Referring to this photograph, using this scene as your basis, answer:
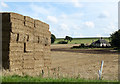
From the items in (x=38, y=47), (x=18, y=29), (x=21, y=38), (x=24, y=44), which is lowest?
(x=38, y=47)

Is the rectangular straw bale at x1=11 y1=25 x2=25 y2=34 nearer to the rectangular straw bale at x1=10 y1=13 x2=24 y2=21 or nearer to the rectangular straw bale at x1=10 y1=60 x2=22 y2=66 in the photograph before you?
the rectangular straw bale at x1=10 y1=13 x2=24 y2=21

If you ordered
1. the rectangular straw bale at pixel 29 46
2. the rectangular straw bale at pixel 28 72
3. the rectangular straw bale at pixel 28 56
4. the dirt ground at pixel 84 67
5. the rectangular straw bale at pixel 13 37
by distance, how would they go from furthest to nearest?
the dirt ground at pixel 84 67 < the rectangular straw bale at pixel 29 46 < the rectangular straw bale at pixel 28 56 < the rectangular straw bale at pixel 28 72 < the rectangular straw bale at pixel 13 37

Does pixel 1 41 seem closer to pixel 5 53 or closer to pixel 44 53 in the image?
pixel 5 53

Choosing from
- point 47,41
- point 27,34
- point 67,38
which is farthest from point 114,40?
point 67,38

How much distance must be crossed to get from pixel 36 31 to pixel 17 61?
8.25 feet

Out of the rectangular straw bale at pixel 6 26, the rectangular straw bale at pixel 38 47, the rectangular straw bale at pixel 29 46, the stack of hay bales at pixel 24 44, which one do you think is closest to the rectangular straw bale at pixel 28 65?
the stack of hay bales at pixel 24 44

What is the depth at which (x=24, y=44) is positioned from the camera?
958cm

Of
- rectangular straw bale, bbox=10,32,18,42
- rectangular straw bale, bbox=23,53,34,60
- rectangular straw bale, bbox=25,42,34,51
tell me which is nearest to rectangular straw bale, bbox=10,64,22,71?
rectangular straw bale, bbox=23,53,34,60

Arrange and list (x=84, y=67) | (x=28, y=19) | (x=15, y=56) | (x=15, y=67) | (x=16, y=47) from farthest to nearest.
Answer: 1. (x=84, y=67)
2. (x=28, y=19)
3. (x=16, y=47)
4. (x=15, y=56)
5. (x=15, y=67)

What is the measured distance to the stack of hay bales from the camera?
8516mm

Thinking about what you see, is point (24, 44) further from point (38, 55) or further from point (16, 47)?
point (38, 55)

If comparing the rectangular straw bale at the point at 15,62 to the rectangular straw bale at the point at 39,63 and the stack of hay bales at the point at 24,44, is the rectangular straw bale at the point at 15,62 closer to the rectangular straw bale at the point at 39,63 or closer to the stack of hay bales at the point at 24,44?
the stack of hay bales at the point at 24,44

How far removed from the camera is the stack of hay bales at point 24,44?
8516 mm

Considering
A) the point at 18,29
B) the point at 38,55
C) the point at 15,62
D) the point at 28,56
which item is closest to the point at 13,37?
the point at 18,29
